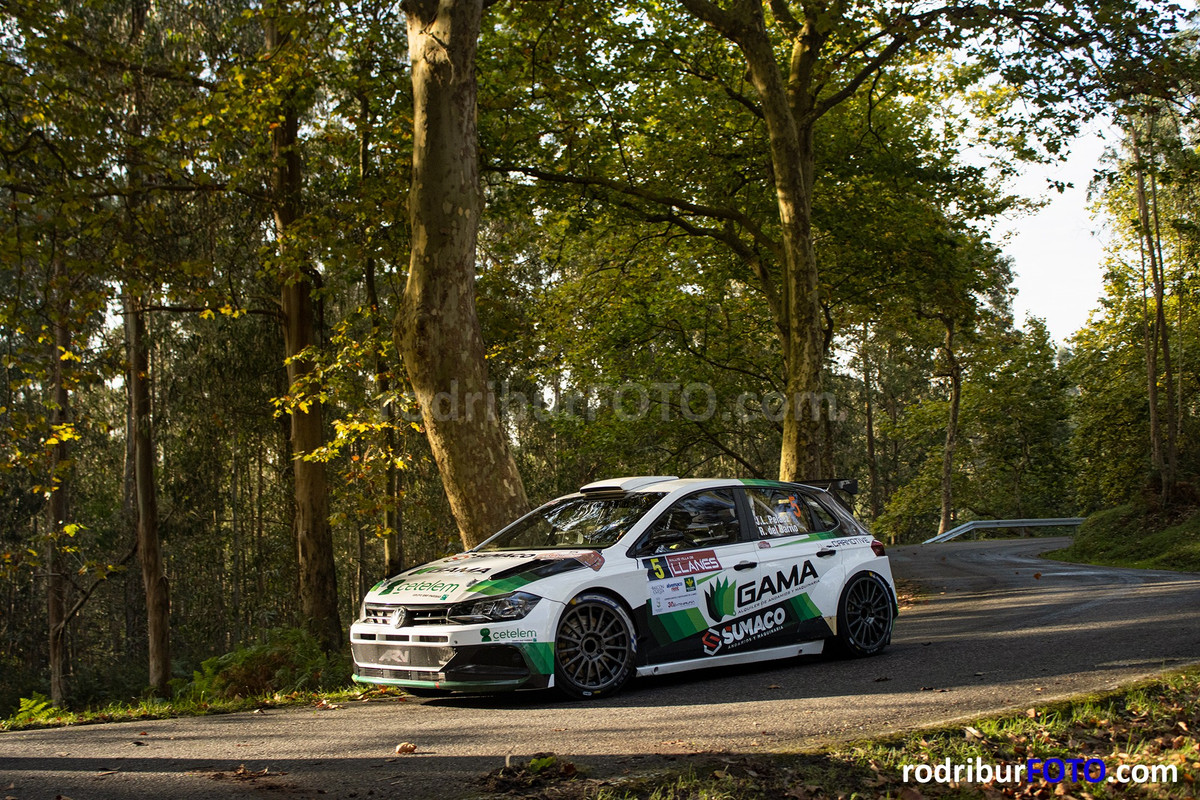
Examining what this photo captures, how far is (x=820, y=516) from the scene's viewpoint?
9.91 m

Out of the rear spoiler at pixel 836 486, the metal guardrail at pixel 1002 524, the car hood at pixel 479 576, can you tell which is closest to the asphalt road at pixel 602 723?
the car hood at pixel 479 576

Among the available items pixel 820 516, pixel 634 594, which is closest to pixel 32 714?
pixel 634 594

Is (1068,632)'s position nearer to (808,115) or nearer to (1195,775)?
(1195,775)

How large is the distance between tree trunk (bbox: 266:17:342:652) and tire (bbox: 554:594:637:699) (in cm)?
1144

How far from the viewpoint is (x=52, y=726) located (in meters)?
8.06

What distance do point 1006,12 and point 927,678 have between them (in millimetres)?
12184

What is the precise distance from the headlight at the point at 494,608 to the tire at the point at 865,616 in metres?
3.49

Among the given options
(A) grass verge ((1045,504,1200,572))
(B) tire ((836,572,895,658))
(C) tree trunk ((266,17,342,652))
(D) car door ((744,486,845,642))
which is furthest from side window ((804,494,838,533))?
(A) grass verge ((1045,504,1200,572))

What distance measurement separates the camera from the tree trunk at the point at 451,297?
10.9 metres

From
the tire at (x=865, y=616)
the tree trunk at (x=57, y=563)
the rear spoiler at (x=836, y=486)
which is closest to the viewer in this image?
the tire at (x=865, y=616)

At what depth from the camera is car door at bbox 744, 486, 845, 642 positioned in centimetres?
902

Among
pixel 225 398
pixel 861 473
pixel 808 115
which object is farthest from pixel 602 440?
pixel 861 473

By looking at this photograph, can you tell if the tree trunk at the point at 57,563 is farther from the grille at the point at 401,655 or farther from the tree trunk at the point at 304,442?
the grille at the point at 401,655

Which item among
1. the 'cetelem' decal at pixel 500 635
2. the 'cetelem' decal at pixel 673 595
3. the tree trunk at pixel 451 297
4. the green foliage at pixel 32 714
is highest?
the tree trunk at pixel 451 297
